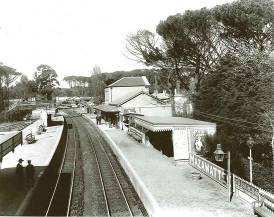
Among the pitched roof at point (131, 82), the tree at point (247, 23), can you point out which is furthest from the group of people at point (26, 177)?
the pitched roof at point (131, 82)

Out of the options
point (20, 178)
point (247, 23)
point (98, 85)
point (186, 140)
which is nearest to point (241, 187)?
point (186, 140)

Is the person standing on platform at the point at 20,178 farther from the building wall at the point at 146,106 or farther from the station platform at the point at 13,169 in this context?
the building wall at the point at 146,106

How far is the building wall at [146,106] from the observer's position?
45812 mm

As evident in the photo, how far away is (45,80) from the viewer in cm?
10262

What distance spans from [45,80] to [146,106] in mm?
62153

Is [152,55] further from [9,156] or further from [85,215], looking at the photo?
[85,215]

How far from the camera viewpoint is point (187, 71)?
37219mm

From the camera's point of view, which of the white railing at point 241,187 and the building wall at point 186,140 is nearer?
the white railing at point 241,187

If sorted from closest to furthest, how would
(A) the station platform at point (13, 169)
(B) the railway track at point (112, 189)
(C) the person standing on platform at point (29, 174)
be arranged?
(A) the station platform at point (13, 169) < (B) the railway track at point (112, 189) < (C) the person standing on platform at point (29, 174)

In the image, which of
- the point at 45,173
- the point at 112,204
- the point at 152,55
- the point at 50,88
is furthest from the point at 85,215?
the point at 50,88

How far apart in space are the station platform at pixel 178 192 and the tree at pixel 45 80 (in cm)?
8442

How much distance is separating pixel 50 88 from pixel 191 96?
71.7 meters

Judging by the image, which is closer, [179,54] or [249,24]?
[249,24]

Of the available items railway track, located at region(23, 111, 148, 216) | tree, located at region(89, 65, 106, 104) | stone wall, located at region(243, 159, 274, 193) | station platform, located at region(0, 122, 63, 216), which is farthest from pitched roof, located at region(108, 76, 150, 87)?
stone wall, located at region(243, 159, 274, 193)
